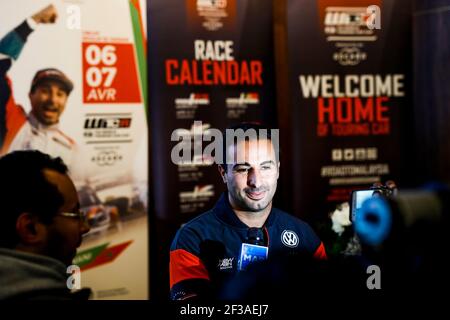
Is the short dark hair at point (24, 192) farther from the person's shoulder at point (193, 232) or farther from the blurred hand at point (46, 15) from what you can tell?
the blurred hand at point (46, 15)

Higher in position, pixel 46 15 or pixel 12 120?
pixel 46 15

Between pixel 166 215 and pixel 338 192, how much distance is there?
4.22ft

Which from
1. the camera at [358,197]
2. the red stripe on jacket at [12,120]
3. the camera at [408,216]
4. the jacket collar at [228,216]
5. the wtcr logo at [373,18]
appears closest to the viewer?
the camera at [408,216]

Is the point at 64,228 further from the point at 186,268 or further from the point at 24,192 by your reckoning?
the point at 186,268

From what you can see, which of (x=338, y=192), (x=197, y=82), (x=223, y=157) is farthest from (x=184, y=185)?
(x=223, y=157)

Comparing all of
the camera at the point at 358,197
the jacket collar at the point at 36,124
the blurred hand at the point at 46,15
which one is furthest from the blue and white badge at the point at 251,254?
the blurred hand at the point at 46,15

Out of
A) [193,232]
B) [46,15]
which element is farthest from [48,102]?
[193,232]

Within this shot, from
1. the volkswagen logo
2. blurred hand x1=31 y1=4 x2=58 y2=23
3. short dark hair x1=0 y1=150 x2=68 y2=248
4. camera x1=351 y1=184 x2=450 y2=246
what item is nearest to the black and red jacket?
the volkswagen logo

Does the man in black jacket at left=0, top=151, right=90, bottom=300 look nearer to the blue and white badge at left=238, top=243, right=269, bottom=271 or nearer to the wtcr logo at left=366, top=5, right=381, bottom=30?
the blue and white badge at left=238, top=243, right=269, bottom=271

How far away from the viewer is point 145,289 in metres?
3.54

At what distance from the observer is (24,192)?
1.50 meters

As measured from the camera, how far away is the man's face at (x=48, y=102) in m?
3.36

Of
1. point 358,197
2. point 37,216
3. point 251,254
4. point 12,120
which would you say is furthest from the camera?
point 12,120

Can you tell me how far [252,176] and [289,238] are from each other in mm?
287
